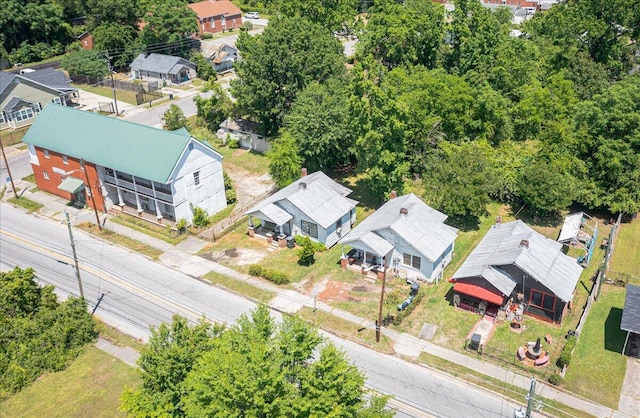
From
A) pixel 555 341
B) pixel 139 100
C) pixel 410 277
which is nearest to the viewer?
pixel 555 341

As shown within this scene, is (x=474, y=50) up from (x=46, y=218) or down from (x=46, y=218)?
up

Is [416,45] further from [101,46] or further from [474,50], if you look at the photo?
[101,46]

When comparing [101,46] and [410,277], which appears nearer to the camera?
[410,277]

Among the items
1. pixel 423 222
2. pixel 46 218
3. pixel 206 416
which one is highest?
pixel 206 416

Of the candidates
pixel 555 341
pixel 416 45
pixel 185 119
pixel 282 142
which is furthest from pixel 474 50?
pixel 555 341

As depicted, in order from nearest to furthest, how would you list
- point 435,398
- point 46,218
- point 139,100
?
point 435,398 → point 46,218 → point 139,100

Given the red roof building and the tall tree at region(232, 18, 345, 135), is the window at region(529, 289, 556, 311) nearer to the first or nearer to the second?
the tall tree at region(232, 18, 345, 135)
